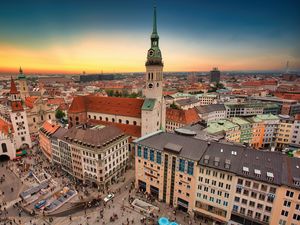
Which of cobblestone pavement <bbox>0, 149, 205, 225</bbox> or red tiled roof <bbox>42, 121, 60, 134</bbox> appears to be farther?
red tiled roof <bbox>42, 121, 60, 134</bbox>

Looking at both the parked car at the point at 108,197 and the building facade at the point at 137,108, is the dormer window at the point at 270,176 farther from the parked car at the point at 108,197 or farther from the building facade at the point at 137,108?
the building facade at the point at 137,108

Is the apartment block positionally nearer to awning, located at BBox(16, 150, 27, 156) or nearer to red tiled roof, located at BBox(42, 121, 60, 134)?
red tiled roof, located at BBox(42, 121, 60, 134)

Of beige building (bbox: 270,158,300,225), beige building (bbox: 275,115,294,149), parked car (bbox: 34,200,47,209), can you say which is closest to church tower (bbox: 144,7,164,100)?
beige building (bbox: 270,158,300,225)

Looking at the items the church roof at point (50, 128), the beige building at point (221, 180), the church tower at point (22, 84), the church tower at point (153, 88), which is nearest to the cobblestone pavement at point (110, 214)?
the beige building at point (221, 180)

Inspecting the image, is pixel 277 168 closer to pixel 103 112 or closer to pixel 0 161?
pixel 103 112

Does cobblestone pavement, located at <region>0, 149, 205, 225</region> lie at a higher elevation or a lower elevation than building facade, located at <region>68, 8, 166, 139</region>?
Answer: lower

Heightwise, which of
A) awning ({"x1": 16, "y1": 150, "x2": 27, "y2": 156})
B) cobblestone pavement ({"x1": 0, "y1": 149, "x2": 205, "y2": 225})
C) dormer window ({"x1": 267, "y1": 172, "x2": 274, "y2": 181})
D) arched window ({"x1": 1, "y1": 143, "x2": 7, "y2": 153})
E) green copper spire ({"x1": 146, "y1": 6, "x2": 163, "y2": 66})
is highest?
green copper spire ({"x1": 146, "y1": 6, "x2": 163, "y2": 66})

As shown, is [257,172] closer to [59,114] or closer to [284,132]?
[284,132]
